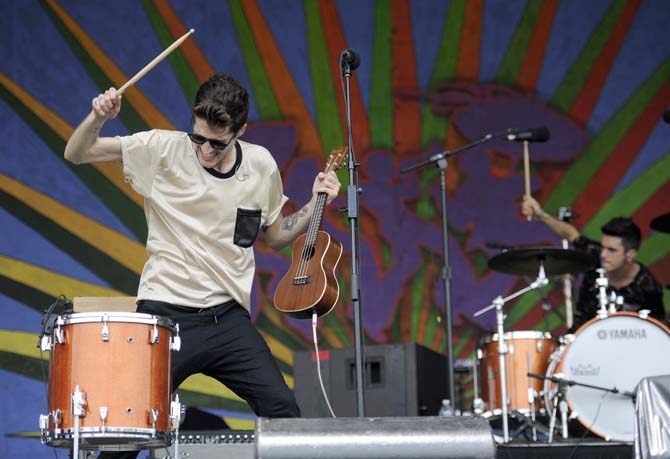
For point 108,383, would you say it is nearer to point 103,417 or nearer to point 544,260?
point 103,417

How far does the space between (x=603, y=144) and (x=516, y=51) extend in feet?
3.12

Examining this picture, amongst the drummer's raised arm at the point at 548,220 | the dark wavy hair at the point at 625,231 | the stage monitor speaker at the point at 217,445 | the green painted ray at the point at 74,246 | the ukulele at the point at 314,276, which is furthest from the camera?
the green painted ray at the point at 74,246

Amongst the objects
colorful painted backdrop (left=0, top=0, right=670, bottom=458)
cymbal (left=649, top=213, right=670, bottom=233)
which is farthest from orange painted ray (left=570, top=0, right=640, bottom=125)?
cymbal (left=649, top=213, right=670, bottom=233)

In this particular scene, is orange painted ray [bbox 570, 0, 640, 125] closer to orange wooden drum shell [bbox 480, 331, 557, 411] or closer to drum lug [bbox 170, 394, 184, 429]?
orange wooden drum shell [bbox 480, 331, 557, 411]

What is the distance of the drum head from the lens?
6191 millimetres

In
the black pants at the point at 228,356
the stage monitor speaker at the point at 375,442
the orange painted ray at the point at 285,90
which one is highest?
the orange painted ray at the point at 285,90

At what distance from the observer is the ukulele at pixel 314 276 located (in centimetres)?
460

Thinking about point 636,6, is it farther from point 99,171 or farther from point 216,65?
point 99,171

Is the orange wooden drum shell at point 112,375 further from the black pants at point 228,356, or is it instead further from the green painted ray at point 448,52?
the green painted ray at point 448,52

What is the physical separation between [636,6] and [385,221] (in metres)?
2.51

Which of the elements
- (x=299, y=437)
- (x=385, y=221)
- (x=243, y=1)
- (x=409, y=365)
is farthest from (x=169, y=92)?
(x=299, y=437)

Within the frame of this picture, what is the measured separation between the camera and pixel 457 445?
9.74 feet

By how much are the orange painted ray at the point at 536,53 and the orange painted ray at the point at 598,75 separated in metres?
0.36

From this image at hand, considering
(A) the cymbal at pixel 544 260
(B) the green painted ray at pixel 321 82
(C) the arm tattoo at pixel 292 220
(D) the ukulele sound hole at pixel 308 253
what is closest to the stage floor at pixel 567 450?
(A) the cymbal at pixel 544 260
